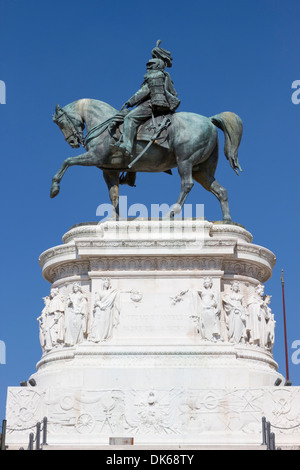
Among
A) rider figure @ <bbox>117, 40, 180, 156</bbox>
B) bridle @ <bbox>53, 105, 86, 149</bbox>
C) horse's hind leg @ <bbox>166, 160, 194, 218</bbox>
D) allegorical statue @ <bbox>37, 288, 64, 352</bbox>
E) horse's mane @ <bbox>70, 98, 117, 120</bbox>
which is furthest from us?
bridle @ <bbox>53, 105, 86, 149</bbox>

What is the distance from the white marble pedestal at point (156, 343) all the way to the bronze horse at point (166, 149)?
5.77 feet

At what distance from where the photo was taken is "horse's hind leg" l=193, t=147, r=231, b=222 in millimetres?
31250

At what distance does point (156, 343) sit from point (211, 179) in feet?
19.9

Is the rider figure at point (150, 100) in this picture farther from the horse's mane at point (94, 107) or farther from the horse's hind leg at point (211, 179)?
the horse's hind leg at point (211, 179)

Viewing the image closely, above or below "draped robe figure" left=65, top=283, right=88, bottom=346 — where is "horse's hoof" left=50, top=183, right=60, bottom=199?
above

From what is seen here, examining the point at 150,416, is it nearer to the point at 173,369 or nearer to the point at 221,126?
the point at 173,369

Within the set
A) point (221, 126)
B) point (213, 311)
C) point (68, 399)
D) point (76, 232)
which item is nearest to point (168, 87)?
point (221, 126)

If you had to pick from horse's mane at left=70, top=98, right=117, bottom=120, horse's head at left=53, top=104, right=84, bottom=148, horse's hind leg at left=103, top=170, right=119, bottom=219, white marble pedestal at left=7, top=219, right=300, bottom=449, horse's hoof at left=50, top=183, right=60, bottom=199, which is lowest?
white marble pedestal at left=7, top=219, right=300, bottom=449

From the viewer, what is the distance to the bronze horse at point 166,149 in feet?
99.8

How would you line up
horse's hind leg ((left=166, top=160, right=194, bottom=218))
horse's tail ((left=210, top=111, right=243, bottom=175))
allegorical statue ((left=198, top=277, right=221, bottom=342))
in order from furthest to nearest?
horse's tail ((left=210, top=111, right=243, bottom=175)) < horse's hind leg ((left=166, top=160, right=194, bottom=218)) < allegorical statue ((left=198, top=277, right=221, bottom=342))

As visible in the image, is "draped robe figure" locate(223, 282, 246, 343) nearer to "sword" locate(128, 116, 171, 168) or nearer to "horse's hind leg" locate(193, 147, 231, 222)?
"horse's hind leg" locate(193, 147, 231, 222)

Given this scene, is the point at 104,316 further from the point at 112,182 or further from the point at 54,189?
the point at 112,182

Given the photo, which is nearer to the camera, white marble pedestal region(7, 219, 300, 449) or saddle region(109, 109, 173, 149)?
white marble pedestal region(7, 219, 300, 449)

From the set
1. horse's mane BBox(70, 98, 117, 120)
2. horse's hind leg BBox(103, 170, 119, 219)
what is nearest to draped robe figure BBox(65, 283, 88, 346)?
horse's hind leg BBox(103, 170, 119, 219)
